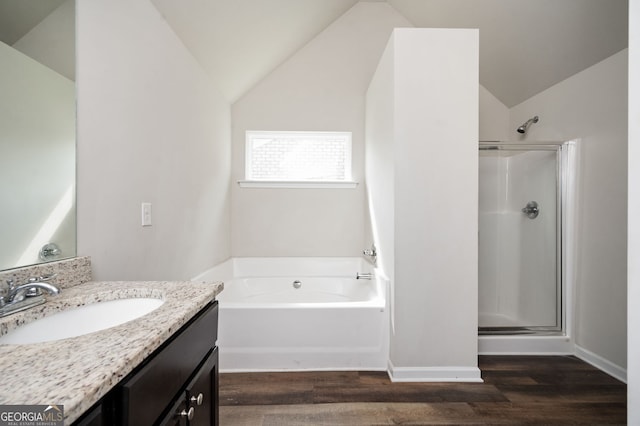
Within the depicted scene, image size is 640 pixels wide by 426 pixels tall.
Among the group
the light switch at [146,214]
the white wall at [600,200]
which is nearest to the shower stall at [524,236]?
the white wall at [600,200]

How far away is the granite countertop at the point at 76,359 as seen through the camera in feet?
1.39

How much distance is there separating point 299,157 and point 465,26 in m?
1.88

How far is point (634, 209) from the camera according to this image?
92cm

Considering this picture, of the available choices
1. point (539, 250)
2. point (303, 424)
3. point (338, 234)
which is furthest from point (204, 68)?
point (539, 250)

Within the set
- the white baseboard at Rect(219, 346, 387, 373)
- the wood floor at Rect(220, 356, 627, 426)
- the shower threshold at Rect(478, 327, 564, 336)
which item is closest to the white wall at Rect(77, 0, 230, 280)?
the white baseboard at Rect(219, 346, 387, 373)

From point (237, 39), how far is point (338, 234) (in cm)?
194

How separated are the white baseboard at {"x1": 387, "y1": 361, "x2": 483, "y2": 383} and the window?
5.79 feet

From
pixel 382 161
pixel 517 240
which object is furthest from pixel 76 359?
pixel 517 240

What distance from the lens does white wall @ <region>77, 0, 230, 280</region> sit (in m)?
1.18

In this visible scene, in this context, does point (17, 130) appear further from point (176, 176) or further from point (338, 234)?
point (338, 234)

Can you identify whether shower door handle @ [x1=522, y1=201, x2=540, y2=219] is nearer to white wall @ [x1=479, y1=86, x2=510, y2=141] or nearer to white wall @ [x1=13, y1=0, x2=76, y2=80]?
white wall @ [x1=479, y1=86, x2=510, y2=141]

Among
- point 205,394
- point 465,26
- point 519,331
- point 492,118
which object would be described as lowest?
point 519,331

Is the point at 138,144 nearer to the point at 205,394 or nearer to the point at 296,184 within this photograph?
the point at 205,394

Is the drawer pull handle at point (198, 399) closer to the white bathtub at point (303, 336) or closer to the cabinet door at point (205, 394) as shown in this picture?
the cabinet door at point (205, 394)
